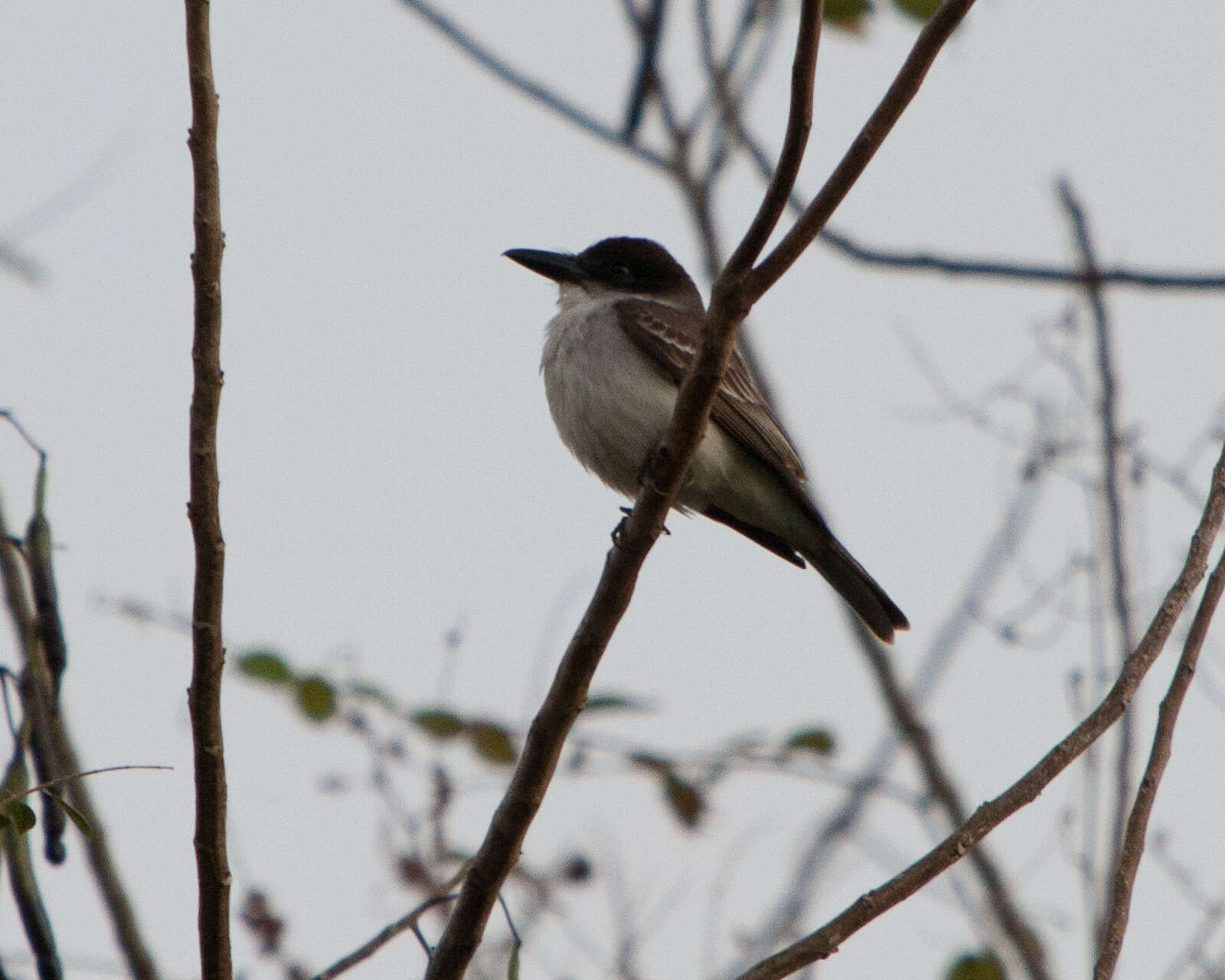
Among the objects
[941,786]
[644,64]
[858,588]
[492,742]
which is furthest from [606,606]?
[941,786]

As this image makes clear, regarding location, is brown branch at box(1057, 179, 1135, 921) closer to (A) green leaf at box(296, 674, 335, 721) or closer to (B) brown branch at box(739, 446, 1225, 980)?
(B) brown branch at box(739, 446, 1225, 980)

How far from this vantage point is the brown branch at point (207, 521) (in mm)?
2684

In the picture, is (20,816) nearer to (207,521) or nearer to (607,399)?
(207,521)

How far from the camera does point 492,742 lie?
641 centimetres

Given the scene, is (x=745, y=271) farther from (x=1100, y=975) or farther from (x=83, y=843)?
(x=83, y=843)

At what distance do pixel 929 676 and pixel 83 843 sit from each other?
5.18 meters

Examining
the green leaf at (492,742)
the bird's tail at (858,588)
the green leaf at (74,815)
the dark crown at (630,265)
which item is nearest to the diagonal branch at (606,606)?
the green leaf at (74,815)

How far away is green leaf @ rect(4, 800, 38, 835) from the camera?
2.72 m

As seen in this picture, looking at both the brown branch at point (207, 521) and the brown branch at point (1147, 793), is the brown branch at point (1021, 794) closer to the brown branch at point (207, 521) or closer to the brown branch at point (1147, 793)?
the brown branch at point (1147, 793)

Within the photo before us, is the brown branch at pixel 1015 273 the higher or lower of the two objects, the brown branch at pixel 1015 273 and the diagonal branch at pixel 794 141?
the higher

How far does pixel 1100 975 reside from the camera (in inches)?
106

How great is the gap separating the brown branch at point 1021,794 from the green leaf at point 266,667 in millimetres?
3869

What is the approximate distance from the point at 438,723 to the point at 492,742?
0.90ft

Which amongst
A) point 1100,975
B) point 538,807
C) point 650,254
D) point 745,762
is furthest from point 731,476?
point 1100,975
